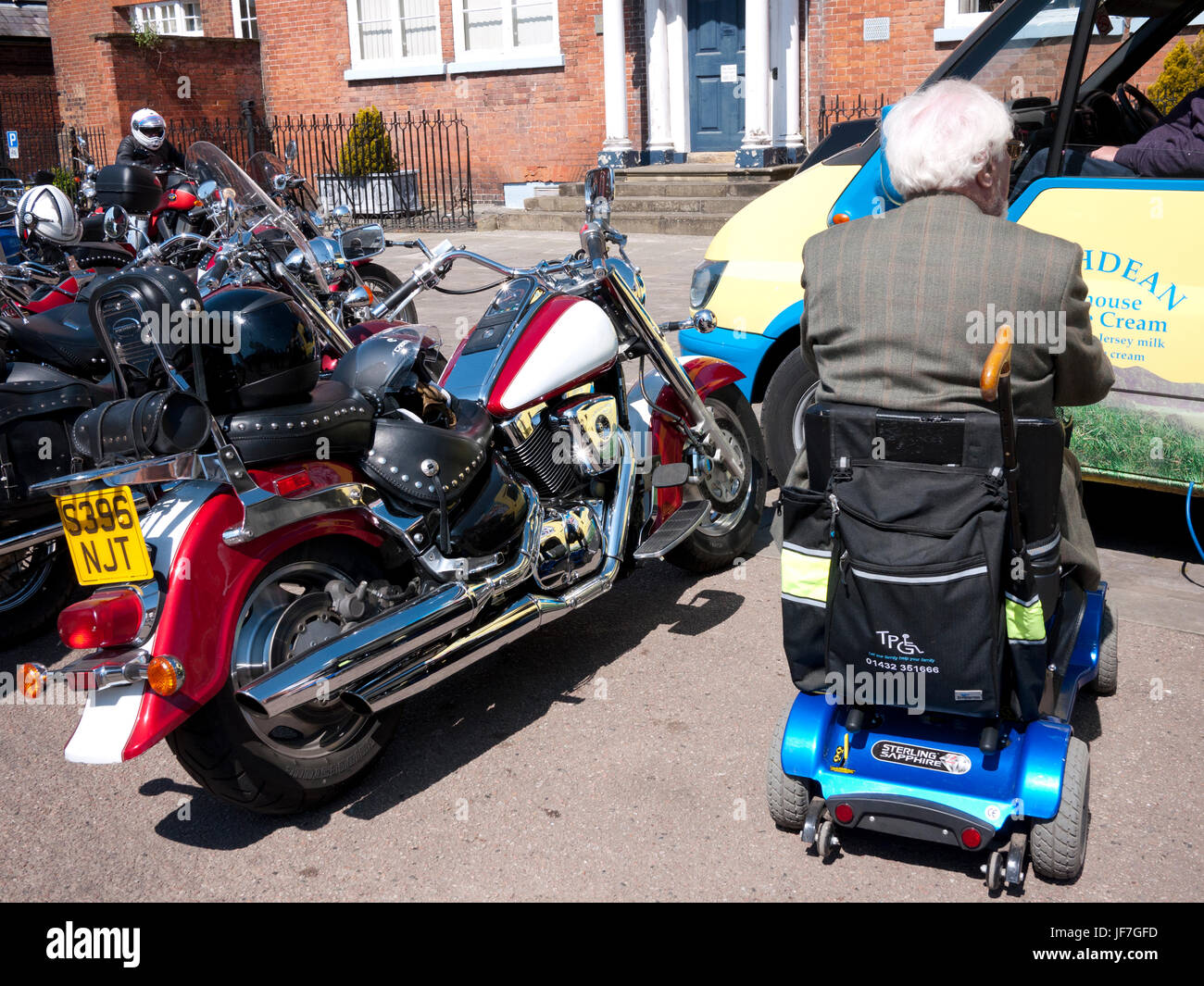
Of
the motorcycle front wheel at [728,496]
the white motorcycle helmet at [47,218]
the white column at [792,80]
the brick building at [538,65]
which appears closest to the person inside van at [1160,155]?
the motorcycle front wheel at [728,496]

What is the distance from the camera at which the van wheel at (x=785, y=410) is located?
5238mm

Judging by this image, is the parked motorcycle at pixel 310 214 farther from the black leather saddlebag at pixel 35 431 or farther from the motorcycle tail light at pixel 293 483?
the motorcycle tail light at pixel 293 483

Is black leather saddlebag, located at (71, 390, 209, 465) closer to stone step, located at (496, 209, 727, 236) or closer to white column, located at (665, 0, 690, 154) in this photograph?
stone step, located at (496, 209, 727, 236)

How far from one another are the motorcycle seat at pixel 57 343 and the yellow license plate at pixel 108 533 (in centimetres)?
200

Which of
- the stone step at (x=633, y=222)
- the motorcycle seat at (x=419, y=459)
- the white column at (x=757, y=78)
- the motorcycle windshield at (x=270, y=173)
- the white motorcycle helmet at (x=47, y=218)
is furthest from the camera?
the white column at (x=757, y=78)

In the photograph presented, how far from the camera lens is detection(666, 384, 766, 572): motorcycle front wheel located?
188 inches

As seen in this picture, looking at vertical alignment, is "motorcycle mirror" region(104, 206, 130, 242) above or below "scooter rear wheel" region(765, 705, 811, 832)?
above

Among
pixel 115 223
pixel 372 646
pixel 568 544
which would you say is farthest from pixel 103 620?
pixel 115 223

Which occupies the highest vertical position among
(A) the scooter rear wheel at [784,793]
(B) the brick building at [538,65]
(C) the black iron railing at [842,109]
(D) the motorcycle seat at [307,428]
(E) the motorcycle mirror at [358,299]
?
(B) the brick building at [538,65]

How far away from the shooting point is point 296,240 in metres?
6.50

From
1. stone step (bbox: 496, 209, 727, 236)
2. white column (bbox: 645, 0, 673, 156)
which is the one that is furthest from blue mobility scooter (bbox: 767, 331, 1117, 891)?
white column (bbox: 645, 0, 673, 156)

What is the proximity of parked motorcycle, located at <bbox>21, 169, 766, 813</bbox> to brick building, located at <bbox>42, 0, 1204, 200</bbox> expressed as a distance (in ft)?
37.3

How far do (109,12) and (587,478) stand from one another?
22235 millimetres

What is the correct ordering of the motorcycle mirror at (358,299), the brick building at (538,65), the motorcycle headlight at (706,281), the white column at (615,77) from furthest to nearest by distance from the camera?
the white column at (615,77) < the brick building at (538,65) < the motorcycle mirror at (358,299) < the motorcycle headlight at (706,281)
